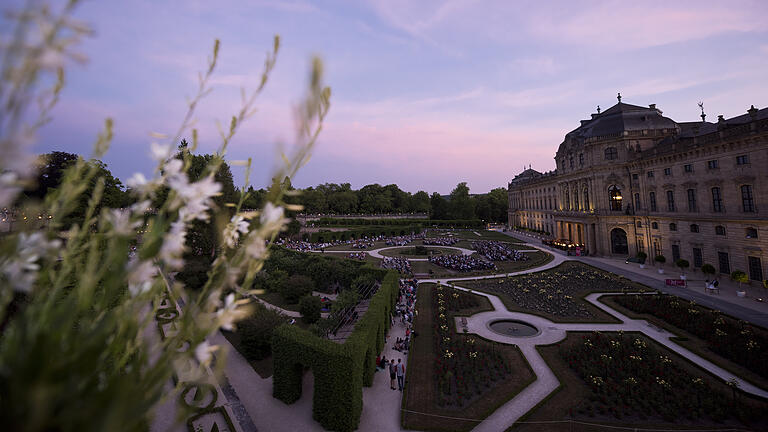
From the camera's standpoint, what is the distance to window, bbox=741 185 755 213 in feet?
87.5

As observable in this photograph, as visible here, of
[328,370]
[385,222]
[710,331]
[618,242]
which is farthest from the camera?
[385,222]

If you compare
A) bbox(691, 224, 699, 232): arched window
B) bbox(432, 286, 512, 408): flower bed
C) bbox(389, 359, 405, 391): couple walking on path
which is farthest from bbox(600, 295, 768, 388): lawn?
bbox(389, 359, 405, 391): couple walking on path

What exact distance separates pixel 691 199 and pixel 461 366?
35178mm

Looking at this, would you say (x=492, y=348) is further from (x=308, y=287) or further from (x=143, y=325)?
(x=143, y=325)

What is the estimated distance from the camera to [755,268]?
2614 cm

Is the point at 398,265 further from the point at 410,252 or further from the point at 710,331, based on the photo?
the point at 710,331

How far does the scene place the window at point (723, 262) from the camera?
1115 inches

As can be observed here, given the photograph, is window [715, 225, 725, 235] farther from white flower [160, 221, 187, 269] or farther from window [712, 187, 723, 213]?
white flower [160, 221, 187, 269]

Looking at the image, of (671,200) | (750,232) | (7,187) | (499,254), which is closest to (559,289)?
(499,254)

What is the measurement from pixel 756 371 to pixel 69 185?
23906mm

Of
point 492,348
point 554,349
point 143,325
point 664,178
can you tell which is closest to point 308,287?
point 492,348

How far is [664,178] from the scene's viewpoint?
35688 millimetres

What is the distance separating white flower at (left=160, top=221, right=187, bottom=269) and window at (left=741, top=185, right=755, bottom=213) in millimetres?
41704

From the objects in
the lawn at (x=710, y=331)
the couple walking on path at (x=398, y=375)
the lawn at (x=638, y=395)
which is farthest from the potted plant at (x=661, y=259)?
the couple walking on path at (x=398, y=375)
